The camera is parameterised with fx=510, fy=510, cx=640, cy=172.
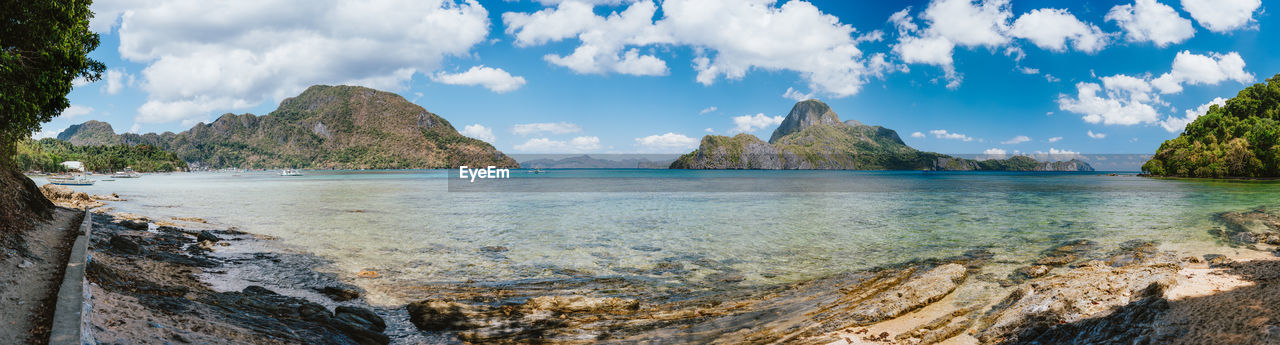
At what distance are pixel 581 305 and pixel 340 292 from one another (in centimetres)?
676

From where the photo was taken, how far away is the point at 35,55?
53.6ft

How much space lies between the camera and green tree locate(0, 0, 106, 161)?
1525 centimetres

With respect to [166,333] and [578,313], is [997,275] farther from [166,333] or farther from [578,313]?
[166,333]

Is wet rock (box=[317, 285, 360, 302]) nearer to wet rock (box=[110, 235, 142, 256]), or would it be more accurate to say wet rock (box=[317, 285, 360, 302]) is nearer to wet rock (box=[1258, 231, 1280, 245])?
wet rock (box=[110, 235, 142, 256])

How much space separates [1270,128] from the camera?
9538cm

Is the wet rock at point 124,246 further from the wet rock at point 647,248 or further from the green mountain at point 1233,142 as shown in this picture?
the green mountain at point 1233,142

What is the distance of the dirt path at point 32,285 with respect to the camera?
722cm

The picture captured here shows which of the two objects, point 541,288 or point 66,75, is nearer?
point 541,288

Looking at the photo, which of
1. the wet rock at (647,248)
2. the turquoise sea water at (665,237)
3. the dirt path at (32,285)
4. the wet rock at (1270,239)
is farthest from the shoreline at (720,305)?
the wet rock at (647,248)

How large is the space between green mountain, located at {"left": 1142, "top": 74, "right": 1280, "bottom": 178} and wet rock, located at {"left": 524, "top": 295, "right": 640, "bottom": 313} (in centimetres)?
13580

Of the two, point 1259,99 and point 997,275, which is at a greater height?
point 1259,99

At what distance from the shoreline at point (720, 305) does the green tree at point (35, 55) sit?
15.9ft

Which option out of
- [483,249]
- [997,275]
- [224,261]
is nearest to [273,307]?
[224,261]

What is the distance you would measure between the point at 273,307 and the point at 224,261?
926 centimetres
